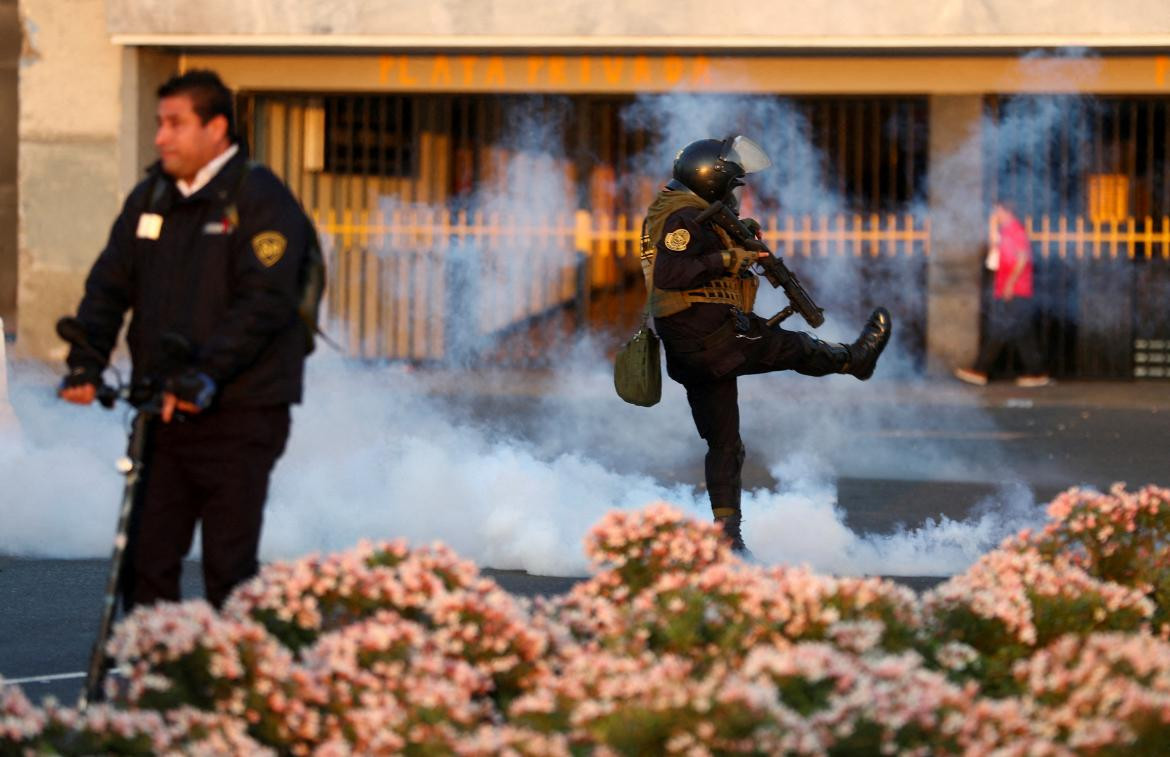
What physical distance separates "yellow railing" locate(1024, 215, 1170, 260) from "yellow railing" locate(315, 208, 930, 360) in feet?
3.59

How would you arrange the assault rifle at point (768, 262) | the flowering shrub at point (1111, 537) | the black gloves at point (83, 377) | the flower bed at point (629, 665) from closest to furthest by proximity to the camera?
the flower bed at point (629, 665) → the black gloves at point (83, 377) → the flowering shrub at point (1111, 537) → the assault rifle at point (768, 262)

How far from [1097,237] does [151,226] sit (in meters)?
13.2

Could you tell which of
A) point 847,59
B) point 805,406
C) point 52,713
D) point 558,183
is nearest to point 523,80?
point 558,183

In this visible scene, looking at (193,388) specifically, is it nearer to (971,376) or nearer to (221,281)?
(221,281)

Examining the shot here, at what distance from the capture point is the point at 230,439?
4.91 metres

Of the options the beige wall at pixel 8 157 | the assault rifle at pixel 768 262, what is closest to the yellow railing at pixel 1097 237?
the beige wall at pixel 8 157

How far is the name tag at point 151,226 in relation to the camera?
197 inches

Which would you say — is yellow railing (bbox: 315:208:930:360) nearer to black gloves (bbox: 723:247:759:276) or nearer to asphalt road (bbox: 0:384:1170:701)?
asphalt road (bbox: 0:384:1170:701)

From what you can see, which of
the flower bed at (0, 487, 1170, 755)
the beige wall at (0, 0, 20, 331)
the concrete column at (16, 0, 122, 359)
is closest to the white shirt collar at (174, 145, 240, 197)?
the flower bed at (0, 487, 1170, 755)

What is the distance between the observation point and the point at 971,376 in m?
17.2

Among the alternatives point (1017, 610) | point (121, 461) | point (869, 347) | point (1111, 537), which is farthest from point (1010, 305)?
point (121, 461)

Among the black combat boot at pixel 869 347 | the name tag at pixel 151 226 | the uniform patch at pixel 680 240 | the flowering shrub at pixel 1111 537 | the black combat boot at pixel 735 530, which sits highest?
the uniform patch at pixel 680 240

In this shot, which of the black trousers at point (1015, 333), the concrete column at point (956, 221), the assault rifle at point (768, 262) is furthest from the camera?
the concrete column at point (956, 221)

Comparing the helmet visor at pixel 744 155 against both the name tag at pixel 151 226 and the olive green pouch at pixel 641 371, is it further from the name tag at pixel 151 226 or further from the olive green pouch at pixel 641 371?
the name tag at pixel 151 226
